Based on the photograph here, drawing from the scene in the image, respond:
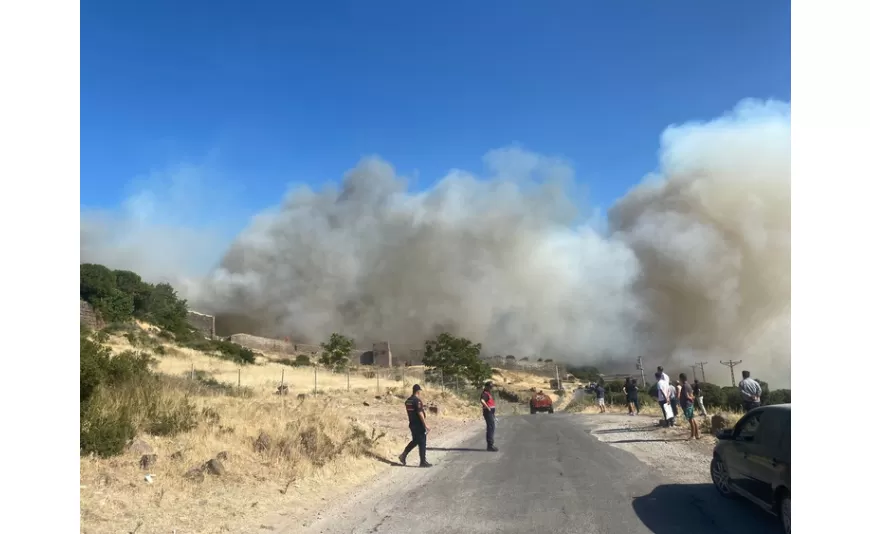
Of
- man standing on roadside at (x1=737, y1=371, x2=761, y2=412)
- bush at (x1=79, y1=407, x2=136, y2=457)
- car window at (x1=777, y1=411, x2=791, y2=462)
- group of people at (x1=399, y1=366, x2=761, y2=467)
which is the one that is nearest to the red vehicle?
group of people at (x1=399, y1=366, x2=761, y2=467)

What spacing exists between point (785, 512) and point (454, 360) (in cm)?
4143

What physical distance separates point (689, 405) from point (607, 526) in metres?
8.44

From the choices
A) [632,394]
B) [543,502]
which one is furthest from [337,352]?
[543,502]

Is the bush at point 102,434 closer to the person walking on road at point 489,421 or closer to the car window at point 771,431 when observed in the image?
the person walking on road at point 489,421

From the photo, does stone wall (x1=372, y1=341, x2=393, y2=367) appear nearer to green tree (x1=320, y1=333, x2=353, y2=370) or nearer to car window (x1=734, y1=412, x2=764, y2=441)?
green tree (x1=320, y1=333, x2=353, y2=370)

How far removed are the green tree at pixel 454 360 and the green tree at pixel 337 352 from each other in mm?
6598

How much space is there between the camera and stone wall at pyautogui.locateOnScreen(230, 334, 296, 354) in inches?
2606

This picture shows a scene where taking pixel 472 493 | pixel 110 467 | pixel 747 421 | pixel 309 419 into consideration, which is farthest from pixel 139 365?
pixel 747 421

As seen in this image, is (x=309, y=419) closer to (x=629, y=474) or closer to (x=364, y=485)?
(x=364, y=485)

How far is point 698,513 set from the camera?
6.04 metres

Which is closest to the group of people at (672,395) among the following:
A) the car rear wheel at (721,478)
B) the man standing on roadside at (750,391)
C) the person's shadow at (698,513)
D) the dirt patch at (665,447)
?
the dirt patch at (665,447)

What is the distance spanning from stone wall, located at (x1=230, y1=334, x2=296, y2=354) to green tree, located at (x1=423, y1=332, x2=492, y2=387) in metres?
26.8

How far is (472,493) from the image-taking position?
7.46m
